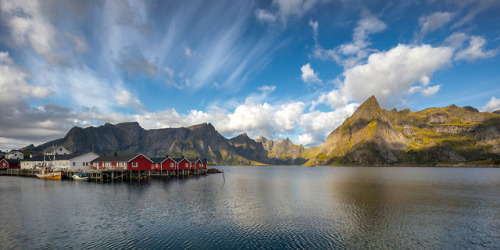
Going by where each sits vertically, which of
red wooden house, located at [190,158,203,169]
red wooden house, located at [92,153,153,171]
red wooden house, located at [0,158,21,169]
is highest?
red wooden house, located at [0,158,21,169]

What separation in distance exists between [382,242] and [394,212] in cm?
1662

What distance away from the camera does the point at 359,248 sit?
2308 cm

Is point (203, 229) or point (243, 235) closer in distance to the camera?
point (243, 235)

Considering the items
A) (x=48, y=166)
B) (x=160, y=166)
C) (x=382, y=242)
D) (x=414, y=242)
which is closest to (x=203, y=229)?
(x=382, y=242)

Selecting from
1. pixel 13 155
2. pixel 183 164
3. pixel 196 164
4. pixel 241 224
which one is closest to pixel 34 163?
pixel 13 155

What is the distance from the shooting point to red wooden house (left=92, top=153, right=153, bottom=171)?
93.3m

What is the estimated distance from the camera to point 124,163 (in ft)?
306

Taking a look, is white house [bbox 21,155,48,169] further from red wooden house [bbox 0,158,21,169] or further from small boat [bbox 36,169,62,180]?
small boat [bbox 36,169,62,180]

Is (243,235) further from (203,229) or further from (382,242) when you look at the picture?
(382,242)

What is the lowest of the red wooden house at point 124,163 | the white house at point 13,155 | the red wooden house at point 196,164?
the red wooden house at point 196,164

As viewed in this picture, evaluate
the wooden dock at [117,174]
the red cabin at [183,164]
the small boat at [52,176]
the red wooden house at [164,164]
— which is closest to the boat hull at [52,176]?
the small boat at [52,176]

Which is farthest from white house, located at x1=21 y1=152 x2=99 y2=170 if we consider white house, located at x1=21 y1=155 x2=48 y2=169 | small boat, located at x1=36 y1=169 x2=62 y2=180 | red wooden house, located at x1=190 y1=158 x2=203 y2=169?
red wooden house, located at x1=190 y1=158 x2=203 y2=169

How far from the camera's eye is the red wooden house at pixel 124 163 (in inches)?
3674

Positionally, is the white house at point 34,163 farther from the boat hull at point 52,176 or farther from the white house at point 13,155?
the white house at point 13,155
